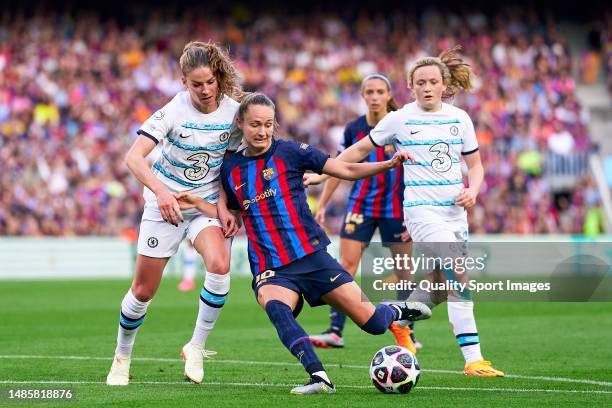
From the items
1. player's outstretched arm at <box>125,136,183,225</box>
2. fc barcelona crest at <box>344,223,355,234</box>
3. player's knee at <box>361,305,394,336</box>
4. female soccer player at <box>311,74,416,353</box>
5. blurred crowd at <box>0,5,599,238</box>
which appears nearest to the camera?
player's knee at <box>361,305,394,336</box>

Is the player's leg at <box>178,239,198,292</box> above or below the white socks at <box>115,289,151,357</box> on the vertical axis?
below

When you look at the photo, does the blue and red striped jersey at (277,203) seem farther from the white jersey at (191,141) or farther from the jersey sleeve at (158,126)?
the jersey sleeve at (158,126)

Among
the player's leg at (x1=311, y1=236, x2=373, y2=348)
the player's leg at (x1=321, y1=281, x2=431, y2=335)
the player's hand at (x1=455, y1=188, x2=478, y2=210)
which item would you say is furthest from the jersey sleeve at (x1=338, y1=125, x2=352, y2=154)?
the player's leg at (x1=321, y1=281, x2=431, y2=335)

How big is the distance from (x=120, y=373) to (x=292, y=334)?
61.2 inches

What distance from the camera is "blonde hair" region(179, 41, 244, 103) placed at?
790cm

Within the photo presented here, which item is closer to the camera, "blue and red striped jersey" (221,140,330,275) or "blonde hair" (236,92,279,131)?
"blue and red striped jersey" (221,140,330,275)

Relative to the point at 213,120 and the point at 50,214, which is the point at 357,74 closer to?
the point at 50,214

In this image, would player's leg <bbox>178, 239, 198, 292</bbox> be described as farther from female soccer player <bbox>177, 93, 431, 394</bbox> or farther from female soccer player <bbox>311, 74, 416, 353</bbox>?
female soccer player <bbox>177, 93, 431, 394</bbox>

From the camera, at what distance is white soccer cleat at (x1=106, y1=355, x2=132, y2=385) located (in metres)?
8.11

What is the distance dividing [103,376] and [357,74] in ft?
74.3

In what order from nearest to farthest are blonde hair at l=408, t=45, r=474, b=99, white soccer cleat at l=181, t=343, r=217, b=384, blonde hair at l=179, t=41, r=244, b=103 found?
blonde hair at l=179, t=41, r=244, b=103
white soccer cleat at l=181, t=343, r=217, b=384
blonde hair at l=408, t=45, r=474, b=99

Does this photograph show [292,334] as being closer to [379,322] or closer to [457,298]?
[379,322]

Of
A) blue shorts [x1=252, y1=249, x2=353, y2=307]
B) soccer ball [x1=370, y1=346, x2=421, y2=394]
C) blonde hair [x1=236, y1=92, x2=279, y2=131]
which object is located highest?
blonde hair [x1=236, y1=92, x2=279, y2=131]

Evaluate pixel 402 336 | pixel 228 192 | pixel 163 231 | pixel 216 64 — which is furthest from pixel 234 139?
pixel 402 336
